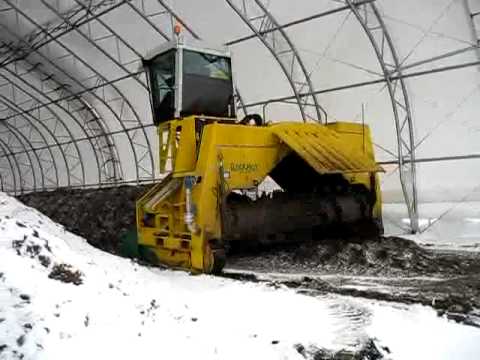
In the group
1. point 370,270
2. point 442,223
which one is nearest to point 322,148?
point 370,270

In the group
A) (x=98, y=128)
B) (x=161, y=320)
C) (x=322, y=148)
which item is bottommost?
(x=161, y=320)

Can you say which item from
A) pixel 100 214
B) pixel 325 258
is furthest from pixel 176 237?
pixel 100 214

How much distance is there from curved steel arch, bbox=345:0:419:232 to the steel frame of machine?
2cm

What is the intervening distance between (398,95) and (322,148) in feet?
16.0

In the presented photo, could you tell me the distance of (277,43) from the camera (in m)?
13.3

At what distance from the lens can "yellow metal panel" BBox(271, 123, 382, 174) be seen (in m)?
7.43

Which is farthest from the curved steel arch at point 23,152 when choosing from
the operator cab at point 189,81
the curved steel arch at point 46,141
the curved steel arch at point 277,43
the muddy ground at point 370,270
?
the operator cab at point 189,81

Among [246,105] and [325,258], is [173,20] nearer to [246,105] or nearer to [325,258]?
[246,105]

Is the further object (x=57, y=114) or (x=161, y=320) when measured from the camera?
(x=57, y=114)

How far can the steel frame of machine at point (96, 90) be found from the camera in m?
11.7

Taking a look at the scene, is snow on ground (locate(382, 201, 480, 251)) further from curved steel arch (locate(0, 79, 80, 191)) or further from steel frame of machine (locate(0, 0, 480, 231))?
curved steel arch (locate(0, 79, 80, 191))

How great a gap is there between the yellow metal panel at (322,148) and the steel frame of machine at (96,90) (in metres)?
3.49

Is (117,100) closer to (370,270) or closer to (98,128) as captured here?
(98,128)

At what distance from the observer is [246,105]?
15.1 metres
